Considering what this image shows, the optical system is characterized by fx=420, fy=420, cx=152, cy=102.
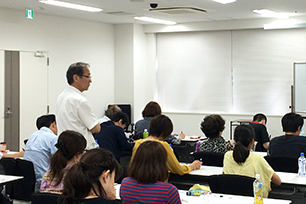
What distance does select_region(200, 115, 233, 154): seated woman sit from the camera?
498 centimetres

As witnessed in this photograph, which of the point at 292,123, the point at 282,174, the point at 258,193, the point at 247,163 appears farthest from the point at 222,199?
the point at 292,123

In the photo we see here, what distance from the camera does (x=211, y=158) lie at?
488 cm

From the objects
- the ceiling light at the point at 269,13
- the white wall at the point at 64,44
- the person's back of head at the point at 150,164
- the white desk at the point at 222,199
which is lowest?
the white desk at the point at 222,199

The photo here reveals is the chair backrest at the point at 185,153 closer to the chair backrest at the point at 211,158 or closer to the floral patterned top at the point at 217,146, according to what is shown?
the floral patterned top at the point at 217,146

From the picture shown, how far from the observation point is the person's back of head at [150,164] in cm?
269

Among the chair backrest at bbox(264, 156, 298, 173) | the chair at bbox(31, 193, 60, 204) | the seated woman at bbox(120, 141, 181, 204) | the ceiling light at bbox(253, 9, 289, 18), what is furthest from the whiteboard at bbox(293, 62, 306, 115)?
the chair at bbox(31, 193, 60, 204)

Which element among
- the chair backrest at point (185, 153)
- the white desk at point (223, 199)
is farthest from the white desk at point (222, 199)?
the chair backrest at point (185, 153)

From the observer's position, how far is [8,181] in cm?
407

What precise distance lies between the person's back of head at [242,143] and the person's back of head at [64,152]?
4.71 feet

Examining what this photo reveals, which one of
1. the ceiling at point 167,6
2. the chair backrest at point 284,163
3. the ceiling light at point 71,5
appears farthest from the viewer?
the ceiling at point 167,6

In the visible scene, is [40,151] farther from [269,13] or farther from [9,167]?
[269,13]

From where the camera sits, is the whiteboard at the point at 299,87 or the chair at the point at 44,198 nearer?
the chair at the point at 44,198

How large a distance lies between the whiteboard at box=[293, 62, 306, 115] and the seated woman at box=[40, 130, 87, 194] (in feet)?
23.3

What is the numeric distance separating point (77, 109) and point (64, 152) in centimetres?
69
